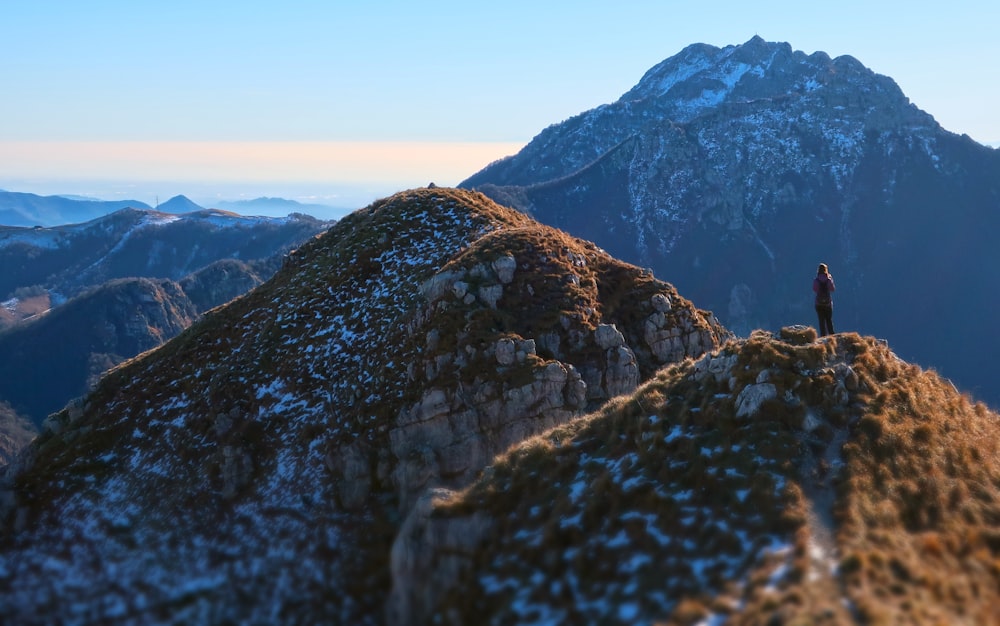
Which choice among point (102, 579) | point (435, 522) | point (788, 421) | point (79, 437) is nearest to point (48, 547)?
point (102, 579)

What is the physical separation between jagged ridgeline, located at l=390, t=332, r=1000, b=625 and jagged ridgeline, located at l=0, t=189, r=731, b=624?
5773 millimetres

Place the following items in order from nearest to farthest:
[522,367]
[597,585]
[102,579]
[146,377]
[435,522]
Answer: [597,585], [435,522], [102,579], [522,367], [146,377]

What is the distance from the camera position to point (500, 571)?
17.4 meters

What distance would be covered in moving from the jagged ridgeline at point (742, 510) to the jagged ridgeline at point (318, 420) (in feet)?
18.9

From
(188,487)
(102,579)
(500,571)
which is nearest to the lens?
(500,571)

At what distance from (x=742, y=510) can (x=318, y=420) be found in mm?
22109

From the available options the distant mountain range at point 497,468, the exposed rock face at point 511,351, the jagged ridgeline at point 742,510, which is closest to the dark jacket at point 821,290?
the distant mountain range at point 497,468

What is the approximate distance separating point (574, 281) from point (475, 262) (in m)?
6.06

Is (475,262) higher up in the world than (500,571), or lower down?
higher up

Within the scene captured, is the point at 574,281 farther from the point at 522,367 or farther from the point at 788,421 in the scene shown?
the point at 788,421

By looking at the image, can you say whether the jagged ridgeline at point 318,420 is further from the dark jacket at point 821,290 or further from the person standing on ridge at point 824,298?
the dark jacket at point 821,290

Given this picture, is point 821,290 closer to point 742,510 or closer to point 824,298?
point 824,298

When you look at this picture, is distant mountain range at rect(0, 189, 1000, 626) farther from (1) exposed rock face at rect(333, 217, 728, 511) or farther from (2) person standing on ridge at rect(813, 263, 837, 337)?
(2) person standing on ridge at rect(813, 263, 837, 337)

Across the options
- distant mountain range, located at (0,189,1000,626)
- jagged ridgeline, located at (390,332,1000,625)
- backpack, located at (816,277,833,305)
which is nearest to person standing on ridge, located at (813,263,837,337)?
backpack, located at (816,277,833,305)
